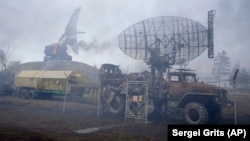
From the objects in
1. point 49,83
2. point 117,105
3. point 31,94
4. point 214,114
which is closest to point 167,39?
point 117,105

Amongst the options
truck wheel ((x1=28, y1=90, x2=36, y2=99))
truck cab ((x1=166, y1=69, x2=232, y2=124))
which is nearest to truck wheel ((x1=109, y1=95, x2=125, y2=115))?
truck cab ((x1=166, y1=69, x2=232, y2=124))

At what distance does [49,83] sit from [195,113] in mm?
21550

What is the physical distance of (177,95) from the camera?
18438 mm

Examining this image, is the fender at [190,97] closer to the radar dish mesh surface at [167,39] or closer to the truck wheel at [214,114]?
the truck wheel at [214,114]

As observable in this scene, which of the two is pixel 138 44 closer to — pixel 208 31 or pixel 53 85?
pixel 208 31

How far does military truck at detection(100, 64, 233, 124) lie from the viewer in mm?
16875

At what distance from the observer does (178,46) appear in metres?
21.9

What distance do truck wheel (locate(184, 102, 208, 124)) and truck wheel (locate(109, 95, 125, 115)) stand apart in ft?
20.4

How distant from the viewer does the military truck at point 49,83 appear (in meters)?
30.3

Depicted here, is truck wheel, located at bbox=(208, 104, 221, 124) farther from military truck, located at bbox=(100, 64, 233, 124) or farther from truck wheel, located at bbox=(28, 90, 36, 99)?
truck wheel, located at bbox=(28, 90, 36, 99)

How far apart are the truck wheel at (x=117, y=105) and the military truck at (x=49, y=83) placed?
699 cm

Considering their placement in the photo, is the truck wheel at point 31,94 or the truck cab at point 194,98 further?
the truck wheel at point 31,94

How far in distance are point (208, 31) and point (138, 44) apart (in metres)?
6.17

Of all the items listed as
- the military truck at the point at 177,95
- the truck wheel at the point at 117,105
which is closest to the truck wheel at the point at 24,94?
the military truck at the point at 177,95
